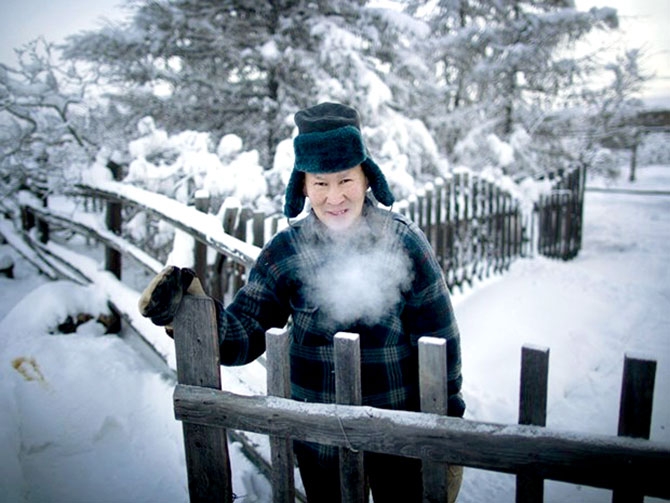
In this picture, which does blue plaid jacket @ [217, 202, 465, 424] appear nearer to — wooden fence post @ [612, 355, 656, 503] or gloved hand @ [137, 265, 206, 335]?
gloved hand @ [137, 265, 206, 335]

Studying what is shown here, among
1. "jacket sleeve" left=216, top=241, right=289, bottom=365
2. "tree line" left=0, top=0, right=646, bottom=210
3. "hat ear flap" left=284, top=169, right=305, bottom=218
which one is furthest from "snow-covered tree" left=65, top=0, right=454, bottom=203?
"jacket sleeve" left=216, top=241, right=289, bottom=365

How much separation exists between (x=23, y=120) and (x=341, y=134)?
23.2 ft

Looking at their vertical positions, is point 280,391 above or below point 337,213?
below

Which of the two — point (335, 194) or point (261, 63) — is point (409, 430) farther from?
point (261, 63)

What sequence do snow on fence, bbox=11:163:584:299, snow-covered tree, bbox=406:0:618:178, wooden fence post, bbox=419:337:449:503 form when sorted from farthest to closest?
1. snow-covered tree, bbox=406:0:618:178
2. snow on fence, bbox=11:163:584:299
3. wooden fence post, bbox=419:337:449:503

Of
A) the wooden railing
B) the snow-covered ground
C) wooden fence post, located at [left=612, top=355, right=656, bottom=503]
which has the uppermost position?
wooden fence post, located at [left=612, top=355, right=656, bottom=503]

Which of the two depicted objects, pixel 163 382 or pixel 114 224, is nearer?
pixel 163 382

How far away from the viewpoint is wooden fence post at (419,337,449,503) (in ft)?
4.45

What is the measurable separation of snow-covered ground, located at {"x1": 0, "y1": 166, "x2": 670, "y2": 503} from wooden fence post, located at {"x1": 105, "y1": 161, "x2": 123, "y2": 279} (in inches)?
16.6

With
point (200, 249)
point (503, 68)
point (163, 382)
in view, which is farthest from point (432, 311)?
point (503, 68)

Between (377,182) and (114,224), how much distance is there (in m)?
4.33

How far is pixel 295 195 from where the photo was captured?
1848 millimetres

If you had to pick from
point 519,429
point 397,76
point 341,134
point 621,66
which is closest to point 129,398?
point 341,134

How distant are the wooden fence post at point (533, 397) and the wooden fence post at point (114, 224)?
4625 mm
